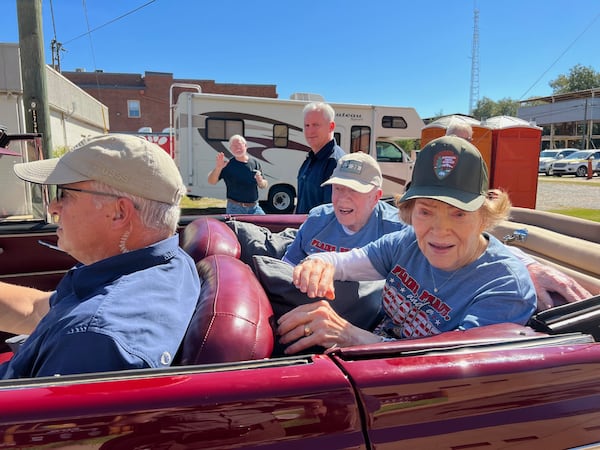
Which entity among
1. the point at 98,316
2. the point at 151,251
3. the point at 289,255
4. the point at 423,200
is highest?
the point at 423,200

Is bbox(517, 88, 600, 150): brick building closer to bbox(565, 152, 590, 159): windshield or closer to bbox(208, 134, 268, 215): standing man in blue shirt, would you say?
bbox(565, 152, 590, 159): windshield

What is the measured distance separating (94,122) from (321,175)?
1922 cm

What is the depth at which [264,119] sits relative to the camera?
11.0 m

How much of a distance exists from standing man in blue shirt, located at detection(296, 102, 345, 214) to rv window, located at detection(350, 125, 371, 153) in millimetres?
8096

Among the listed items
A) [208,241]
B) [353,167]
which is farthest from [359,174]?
[208,241]

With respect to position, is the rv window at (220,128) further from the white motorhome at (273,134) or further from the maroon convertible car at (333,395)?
the maroon convertible car at (333,395)

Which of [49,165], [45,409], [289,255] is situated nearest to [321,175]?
[289,255]

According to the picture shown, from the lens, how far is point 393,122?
11828mm

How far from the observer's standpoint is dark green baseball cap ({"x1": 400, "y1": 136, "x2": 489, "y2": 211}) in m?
1.50

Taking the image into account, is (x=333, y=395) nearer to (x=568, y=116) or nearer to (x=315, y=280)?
(x=315, y=280)

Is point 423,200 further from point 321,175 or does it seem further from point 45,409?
point 321,175

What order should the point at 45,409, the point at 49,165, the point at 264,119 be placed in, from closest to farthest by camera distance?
the point at 45,409
the point at 49,165
the point at 264,119

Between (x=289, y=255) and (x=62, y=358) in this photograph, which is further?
(x=289, y=255)

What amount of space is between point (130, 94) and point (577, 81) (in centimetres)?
5557
